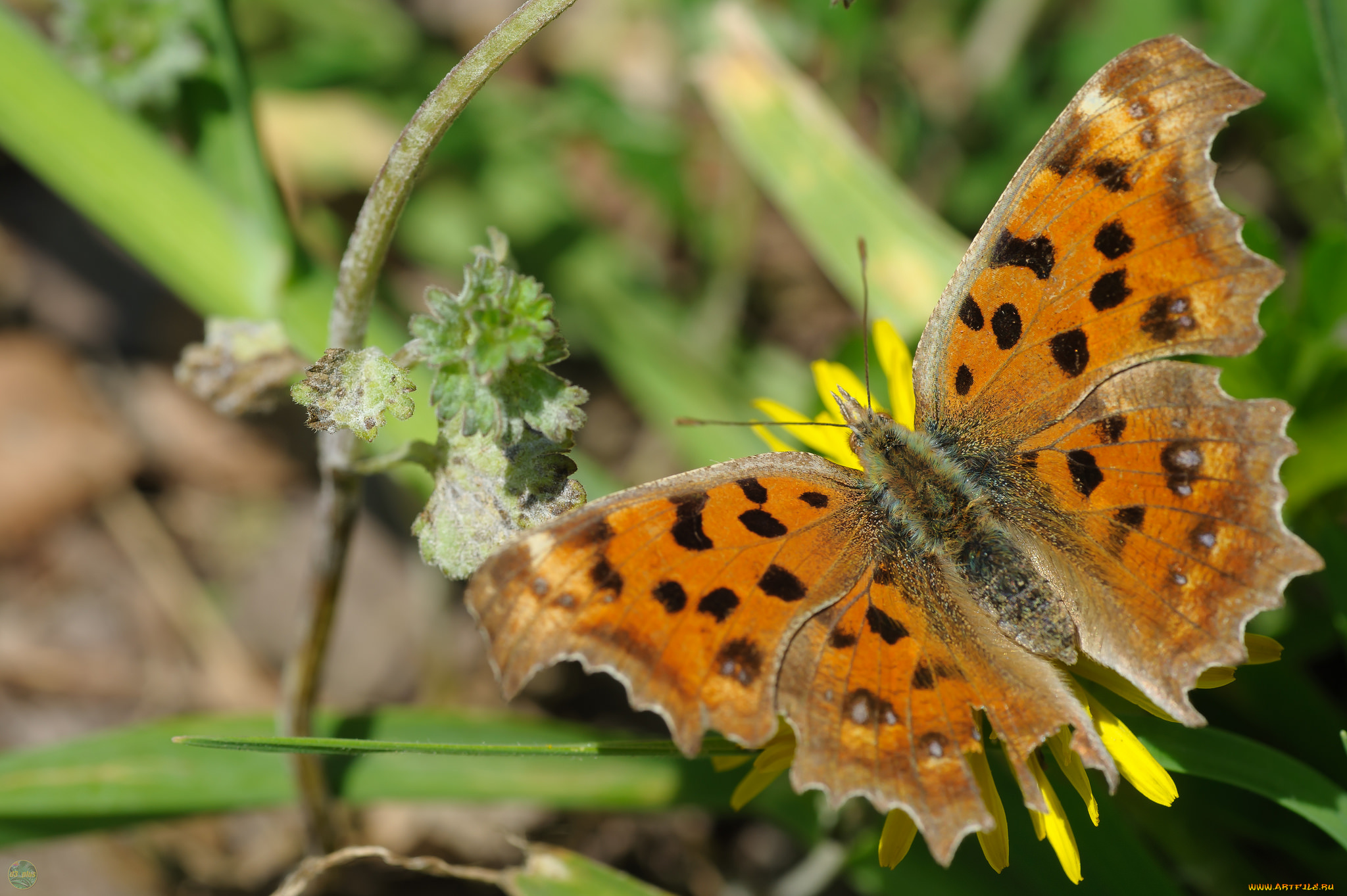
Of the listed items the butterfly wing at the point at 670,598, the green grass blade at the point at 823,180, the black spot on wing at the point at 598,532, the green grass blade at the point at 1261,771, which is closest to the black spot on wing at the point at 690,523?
the butterfly wing at the point at 670,598

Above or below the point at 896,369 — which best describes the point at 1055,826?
below

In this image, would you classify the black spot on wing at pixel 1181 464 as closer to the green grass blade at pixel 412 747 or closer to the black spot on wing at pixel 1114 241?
the black spot on wing at pixel 1114 241

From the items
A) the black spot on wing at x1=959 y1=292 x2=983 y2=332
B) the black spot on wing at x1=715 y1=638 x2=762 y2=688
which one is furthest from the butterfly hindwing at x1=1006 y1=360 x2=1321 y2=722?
the black spot on wing at x1=715 y1=638 x2=762 y2=688

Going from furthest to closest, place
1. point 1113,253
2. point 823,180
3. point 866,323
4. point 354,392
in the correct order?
point 823,180, point 866,323, point 1113,253, point 354,392

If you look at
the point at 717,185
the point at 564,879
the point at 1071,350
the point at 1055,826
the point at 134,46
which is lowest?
the point at 1055,826

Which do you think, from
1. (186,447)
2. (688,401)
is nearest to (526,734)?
(688,401)

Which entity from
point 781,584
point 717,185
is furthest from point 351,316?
point 717,185

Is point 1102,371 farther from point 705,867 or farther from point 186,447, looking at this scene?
point 186,447

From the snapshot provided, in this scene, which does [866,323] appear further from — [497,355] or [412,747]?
[412,747]
